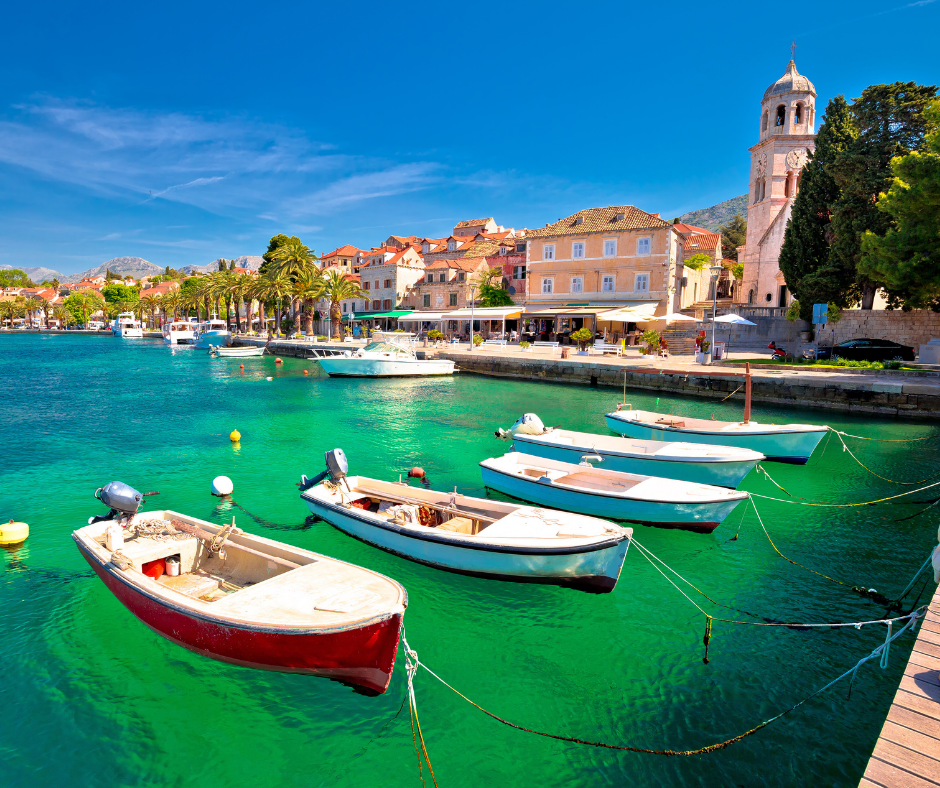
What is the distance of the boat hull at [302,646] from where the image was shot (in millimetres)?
5410

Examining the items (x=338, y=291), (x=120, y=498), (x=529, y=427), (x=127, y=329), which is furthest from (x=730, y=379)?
(x=127, y=329)

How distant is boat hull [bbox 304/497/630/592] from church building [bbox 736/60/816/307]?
45388 mm

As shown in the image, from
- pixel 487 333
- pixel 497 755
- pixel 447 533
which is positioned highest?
pixel 487 333

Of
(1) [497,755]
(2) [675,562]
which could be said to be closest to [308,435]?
(2) [675,562]

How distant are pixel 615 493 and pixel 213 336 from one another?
241ft

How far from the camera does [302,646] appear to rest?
546 centimetres

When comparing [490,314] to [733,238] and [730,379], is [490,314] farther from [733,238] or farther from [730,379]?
[733,238]

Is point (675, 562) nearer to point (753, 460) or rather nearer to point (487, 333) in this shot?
point (753, 460)

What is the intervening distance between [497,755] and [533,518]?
3863 millimetres

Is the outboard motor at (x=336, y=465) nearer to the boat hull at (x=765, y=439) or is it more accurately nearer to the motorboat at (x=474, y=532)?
the motorboat at (x=474, y=532)

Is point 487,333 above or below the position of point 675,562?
above

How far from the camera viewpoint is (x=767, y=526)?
36.8ft

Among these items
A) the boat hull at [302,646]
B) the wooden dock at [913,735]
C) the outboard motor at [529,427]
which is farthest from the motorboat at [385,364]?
the wooden dock at [913,735]

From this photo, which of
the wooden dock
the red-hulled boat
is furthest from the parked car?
the red-hulled boat
